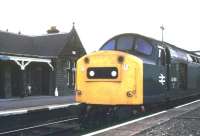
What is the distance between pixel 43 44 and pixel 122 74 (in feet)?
113

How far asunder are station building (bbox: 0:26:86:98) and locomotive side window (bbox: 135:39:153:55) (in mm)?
21113

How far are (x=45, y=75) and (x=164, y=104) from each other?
27.0 metres

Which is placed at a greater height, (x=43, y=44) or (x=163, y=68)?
(x=43, y=44)

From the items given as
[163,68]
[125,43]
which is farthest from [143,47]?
[163,68]

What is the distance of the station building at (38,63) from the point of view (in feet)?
123

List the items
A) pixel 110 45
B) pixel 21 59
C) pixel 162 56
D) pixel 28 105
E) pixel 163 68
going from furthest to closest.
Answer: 1. pixel 21 59
2. pixel 28 105
3. pixel 163 68
4. pixel 162 56
5. pixel 110 45

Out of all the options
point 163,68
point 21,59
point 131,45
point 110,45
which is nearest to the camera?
point 131,45

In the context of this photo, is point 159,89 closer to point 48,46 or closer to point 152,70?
point 152,70

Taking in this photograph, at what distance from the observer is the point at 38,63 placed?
4191 cm

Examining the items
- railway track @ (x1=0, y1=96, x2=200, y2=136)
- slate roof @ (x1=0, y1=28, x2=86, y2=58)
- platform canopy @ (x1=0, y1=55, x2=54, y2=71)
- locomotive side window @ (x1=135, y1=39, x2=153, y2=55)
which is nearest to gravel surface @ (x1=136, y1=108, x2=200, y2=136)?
railway track @ (x1=0, y1=96, x2=200, y2=136)

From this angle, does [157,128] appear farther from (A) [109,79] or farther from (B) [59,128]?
(B) [59,128]

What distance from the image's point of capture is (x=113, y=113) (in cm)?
1357

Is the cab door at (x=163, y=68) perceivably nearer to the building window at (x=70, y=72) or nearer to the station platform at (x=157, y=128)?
the station platform at (x=157, y=128)

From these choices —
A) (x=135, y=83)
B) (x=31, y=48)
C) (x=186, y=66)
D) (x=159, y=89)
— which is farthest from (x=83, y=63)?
(x=31, y=48)
